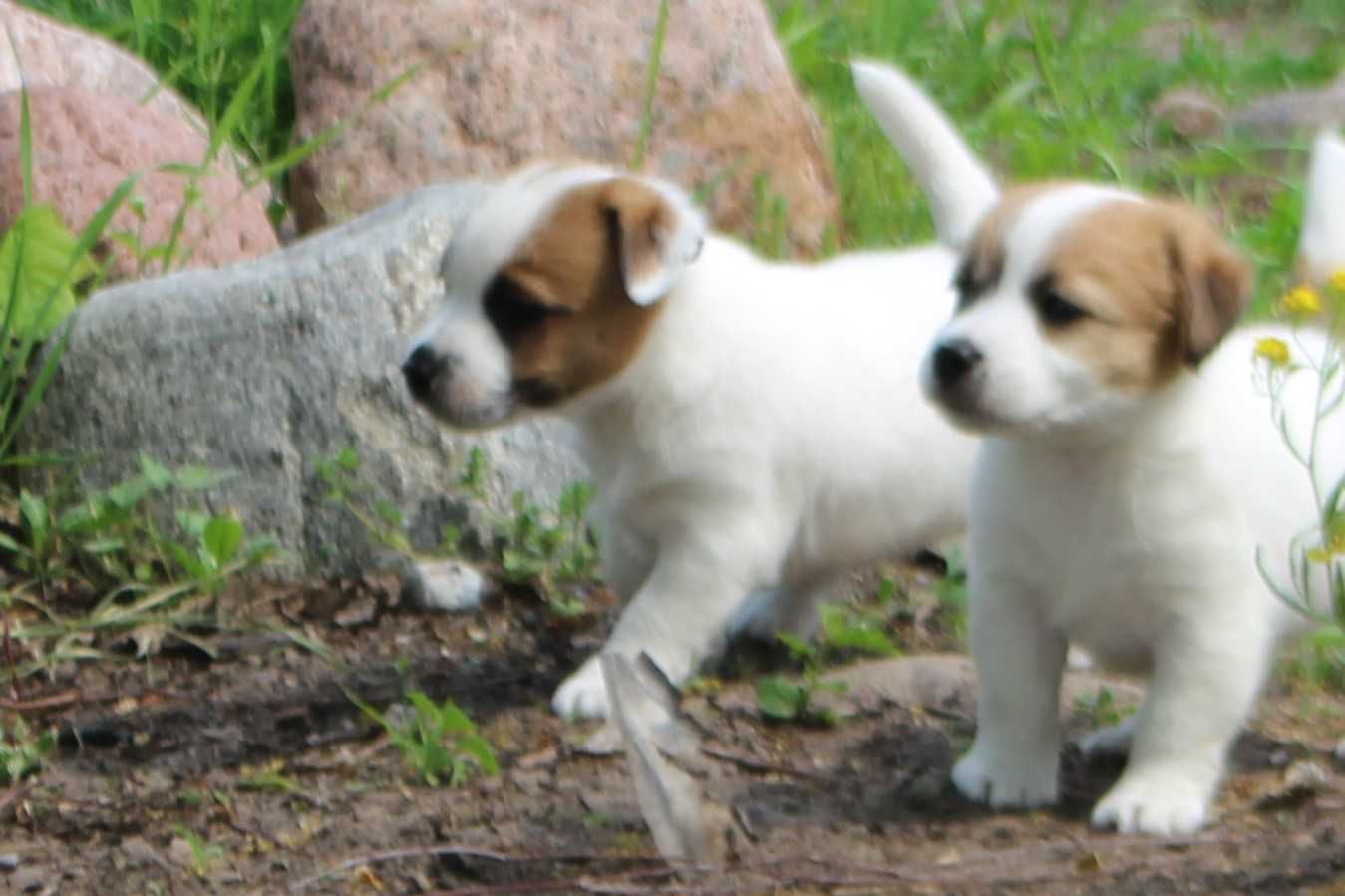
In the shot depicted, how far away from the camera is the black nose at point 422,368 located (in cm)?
414

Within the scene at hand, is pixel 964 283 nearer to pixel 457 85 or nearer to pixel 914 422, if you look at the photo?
pixel 914 422

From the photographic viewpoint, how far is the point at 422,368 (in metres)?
4.15

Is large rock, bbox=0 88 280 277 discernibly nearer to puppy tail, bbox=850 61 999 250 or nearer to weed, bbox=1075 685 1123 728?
puppy tail, bbox=850 61 999 250

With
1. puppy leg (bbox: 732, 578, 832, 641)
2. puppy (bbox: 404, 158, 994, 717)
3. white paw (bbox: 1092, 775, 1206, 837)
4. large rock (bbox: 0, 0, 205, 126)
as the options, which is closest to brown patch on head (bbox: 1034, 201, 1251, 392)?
white paw (bbox: 1092, 775, 1206, 837)

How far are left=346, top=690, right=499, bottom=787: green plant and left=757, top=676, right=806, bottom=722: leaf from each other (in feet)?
1.69

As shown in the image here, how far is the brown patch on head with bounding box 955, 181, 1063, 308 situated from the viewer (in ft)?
11.7

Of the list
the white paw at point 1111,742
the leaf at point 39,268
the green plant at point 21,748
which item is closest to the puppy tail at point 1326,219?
the white paw at point 1111,742

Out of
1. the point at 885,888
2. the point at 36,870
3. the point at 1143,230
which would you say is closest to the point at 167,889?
the point at 36,870

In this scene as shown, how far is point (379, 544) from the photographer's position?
5078 millimetres

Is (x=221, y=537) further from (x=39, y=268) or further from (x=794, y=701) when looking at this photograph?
(x=794, y=701)

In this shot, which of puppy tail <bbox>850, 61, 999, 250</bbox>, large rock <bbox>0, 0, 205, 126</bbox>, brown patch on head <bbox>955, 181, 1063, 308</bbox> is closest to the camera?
brown patch on head <bbox>955, 181, 1063, 308</bbox>

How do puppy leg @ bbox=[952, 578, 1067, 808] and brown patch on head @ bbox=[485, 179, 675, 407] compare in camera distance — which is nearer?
puppy leg @ bbox=[952, 578, 1067, 808]

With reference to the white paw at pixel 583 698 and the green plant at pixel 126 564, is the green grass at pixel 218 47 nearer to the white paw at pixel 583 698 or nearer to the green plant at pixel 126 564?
the green plant at pixel 126 564

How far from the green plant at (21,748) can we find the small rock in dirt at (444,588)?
35.5 inches
